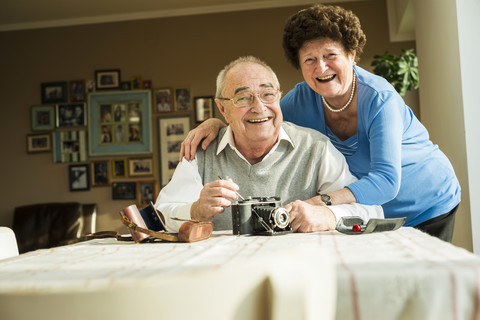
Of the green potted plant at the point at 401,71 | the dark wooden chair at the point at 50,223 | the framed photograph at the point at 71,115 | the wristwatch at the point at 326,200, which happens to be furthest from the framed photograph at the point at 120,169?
the wristwatch at the point at 326,200

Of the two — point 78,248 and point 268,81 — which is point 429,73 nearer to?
point 268,81

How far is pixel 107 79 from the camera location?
19.7ft

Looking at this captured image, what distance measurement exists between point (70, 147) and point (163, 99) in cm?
126

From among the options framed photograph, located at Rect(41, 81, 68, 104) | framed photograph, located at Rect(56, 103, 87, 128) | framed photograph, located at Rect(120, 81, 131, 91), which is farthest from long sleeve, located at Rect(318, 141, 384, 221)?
framed photograph, located at Rect(41, 81, 68, 104)

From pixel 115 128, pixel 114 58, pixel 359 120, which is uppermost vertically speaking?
pixel 114 58

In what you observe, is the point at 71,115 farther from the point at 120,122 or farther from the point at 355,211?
the point at 355,211

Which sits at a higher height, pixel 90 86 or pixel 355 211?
pixel 90 86

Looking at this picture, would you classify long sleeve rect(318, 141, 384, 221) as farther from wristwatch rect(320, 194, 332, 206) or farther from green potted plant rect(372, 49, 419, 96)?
green potted plant rect(372, 49, 419, 96)

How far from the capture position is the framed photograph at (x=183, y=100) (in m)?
5.85

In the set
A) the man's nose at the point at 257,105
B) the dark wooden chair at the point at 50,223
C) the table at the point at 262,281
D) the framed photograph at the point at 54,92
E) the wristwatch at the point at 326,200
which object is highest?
the framed photograph at the point at 54,92

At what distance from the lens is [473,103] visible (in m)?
2.49

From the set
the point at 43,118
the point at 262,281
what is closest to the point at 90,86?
the point at 43,118

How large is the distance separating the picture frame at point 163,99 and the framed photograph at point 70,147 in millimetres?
953

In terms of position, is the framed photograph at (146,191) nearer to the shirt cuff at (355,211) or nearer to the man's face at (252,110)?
the man's face at (252,110)
